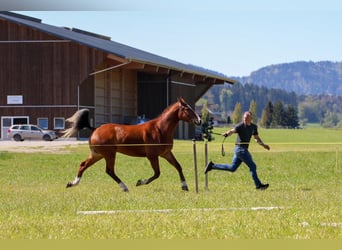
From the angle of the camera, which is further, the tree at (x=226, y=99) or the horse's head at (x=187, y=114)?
the tree at (x=226, y=99)

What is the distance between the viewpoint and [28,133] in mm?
39938

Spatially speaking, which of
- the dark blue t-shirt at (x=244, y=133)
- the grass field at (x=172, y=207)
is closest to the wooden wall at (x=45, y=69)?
the grass field at (x=172, y=207)

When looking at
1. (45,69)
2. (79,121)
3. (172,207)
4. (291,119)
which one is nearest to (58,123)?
(45,69)

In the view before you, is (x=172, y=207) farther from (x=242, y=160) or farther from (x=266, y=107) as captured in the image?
(x=266, y=107)

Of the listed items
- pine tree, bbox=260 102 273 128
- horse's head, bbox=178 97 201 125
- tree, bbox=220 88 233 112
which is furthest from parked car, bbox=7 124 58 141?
tree, bbox=220 88 233 112

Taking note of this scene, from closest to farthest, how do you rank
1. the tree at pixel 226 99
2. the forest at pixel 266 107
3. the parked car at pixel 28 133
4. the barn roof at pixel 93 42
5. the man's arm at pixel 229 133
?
the man's arm at pixel 229 133
the parked car at pixel 28 133
the barn roof at pixel 93 42
the forest at pixel 266 107
the tree at pixel 226 99

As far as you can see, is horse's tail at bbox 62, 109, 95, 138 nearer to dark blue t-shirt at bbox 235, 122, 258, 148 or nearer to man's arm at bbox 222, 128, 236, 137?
man's arm at bbox 222, 128, 236, 137

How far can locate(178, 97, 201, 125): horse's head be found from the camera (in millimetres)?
15070

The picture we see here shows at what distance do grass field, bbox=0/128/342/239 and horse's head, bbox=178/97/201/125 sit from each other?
141 cm

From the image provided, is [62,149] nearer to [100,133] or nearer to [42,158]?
[42,158]

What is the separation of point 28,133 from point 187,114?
2601 cm

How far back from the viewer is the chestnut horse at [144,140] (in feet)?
49.9

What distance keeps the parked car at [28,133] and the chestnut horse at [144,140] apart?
77.6 feet

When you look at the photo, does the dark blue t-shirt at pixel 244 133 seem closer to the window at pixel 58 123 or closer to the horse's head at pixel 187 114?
the horse's head at pixel 187 114
